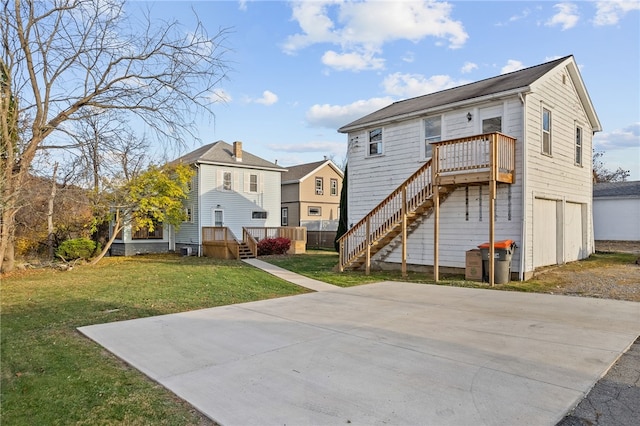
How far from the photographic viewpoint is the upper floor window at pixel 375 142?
590 inches

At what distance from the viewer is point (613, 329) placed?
6.00 meters

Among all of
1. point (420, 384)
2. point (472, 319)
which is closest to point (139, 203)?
point (472, 319)

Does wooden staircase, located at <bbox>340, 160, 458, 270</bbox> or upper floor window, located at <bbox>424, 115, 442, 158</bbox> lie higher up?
upper floor window, located at <bbox>424, 115, 442, 158</bbox>

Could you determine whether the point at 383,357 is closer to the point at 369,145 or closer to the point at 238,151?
the point at 369,145

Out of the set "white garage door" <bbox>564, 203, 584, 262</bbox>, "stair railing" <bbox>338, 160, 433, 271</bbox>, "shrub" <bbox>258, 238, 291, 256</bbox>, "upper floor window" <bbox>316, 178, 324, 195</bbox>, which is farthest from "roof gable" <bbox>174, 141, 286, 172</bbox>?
"white garage door" <bbox>564, 203, 584, 262</bbox>

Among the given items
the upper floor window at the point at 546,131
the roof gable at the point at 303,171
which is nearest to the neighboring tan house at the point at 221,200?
the roof gable at the point at 303,171

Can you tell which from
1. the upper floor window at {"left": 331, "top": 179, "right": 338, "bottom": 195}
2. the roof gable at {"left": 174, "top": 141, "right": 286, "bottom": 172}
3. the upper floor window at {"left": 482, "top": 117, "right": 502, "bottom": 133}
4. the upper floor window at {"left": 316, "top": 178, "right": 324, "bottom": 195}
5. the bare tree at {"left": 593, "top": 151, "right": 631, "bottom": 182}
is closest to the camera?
the upper floor window at {"left": 482, "top": 117, "right": 502, "bottom": 133}

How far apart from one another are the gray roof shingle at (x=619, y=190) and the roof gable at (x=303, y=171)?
18.4m

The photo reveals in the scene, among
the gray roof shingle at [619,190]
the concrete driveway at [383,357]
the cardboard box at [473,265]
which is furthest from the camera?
the gray roof shingle at [619,190]

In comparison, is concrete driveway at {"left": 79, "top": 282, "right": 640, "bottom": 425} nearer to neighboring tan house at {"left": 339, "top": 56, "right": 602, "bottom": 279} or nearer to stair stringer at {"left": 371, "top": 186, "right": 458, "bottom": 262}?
neighboring tan house at {"left": 339, "top": 56, "right": 602, "bottom": 279}

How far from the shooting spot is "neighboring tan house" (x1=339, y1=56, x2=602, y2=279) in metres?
11.2

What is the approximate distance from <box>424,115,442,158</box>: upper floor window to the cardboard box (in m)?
3.73

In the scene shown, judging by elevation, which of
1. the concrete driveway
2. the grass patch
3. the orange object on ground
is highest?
the orange object on ground

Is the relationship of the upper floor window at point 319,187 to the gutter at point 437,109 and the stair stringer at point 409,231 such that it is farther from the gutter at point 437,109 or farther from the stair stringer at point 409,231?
the stair stringer at point 409,231
